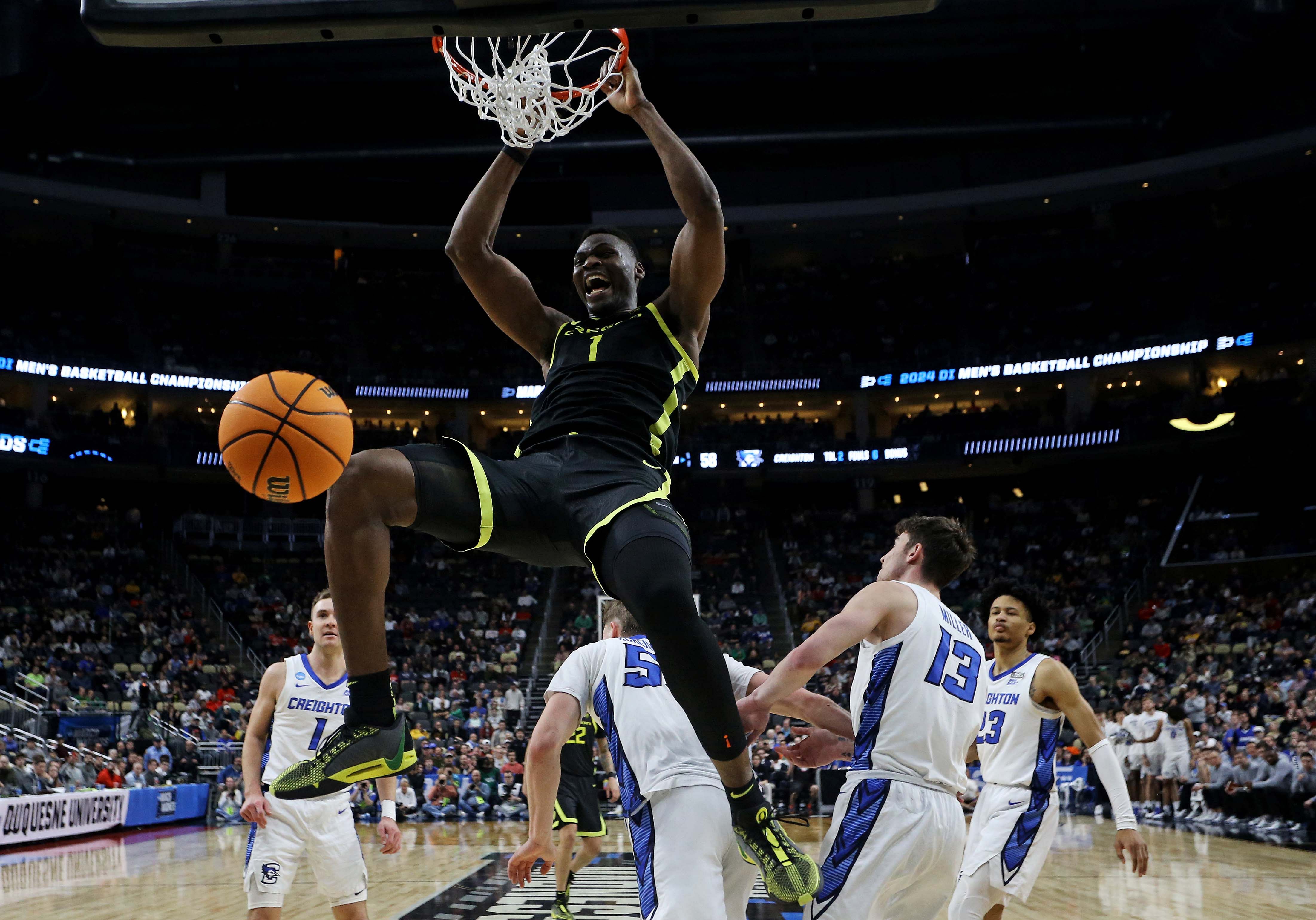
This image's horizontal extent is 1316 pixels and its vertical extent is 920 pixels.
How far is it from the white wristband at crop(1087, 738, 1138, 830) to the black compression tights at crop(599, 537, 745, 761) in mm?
3753

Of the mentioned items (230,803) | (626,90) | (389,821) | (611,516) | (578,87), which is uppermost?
(578,87)

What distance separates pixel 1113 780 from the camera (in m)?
6.22

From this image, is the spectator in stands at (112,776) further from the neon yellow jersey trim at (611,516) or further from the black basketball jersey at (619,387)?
the neon yellow jersey trim at (611,516)

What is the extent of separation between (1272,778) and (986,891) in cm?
1138

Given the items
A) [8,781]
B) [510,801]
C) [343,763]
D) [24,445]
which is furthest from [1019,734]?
[24,445]

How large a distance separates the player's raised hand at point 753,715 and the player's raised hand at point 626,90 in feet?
6.33

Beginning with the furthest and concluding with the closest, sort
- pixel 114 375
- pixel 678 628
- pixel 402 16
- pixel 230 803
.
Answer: pixel 114 375
pixel 230 803
pixel 402 16
pixel 678 628

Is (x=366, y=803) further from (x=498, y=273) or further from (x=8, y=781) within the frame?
(x=498, y=273)

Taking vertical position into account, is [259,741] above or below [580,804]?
above

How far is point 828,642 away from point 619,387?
3.78ft

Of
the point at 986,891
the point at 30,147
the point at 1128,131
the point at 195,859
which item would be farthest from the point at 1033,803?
the point at 30,147

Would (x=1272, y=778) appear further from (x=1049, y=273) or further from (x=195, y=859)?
(x=1049, y=273)

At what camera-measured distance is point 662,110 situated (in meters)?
33.2

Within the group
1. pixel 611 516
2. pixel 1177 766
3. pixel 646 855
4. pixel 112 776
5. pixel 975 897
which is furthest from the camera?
pixel 112 776
